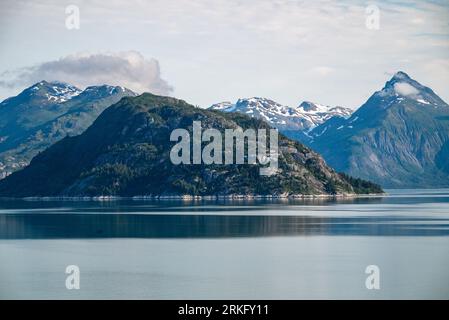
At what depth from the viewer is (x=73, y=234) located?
19462cm

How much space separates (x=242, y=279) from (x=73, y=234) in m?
85.0

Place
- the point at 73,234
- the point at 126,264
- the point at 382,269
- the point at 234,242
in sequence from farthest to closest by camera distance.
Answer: the point at 73,234 < the point at 234,242 < the point at 126,264 < the point at 382,269

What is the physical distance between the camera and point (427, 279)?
11600 centimetres

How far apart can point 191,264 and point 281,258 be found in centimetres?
1656

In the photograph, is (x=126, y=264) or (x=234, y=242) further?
(x=234, y=242)

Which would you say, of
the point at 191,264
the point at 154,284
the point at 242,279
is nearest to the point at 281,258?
the point at 191,264
